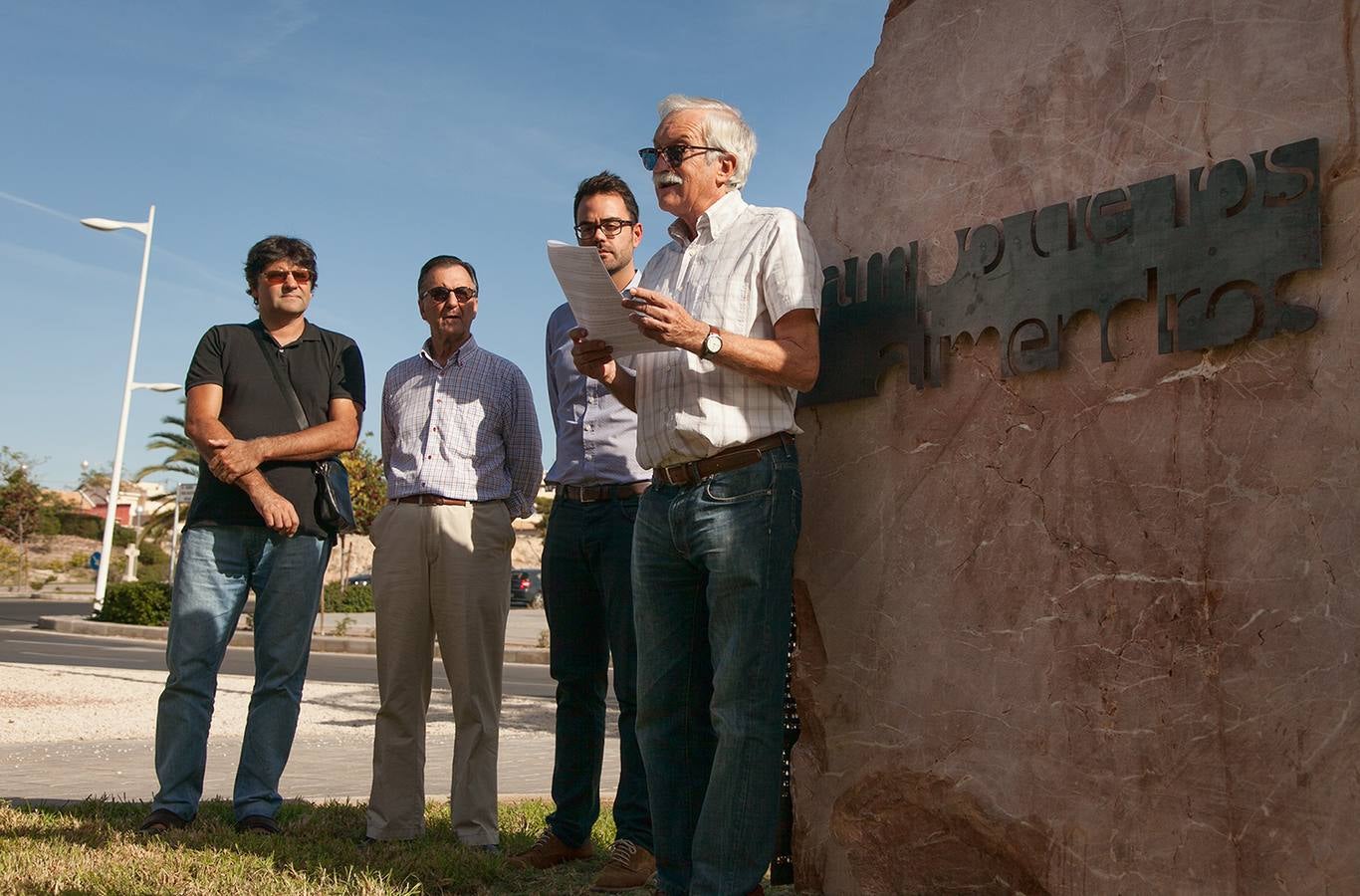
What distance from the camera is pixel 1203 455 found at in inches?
105

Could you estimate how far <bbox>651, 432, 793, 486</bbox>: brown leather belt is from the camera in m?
3.10

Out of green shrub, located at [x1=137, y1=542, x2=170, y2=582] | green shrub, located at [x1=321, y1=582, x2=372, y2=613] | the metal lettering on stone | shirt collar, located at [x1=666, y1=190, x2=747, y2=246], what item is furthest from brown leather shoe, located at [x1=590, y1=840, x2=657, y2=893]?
green shrub, located at [x1=137, y1=542, x2=170, y2=582]

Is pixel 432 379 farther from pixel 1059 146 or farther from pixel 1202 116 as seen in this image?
pixel 1202 116

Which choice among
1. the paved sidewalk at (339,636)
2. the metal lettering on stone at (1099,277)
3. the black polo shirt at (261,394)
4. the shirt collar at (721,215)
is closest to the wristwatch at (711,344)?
the shirt collar at (721,215)

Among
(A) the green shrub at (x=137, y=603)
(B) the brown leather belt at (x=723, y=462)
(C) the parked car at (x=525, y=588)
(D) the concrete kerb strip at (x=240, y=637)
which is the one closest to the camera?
(B) the brown leather belt at (x=723, y=462)

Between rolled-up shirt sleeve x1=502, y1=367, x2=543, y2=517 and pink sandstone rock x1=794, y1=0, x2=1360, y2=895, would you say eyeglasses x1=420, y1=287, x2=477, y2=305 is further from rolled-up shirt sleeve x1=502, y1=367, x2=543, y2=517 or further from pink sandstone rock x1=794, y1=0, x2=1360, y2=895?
pink sandstone rock x1=794, y1=0, x2=1360, y2=895

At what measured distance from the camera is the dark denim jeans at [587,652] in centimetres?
395

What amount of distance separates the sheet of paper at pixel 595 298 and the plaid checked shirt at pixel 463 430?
133 cm

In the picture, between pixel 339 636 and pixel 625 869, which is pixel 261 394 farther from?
pixel 339 636

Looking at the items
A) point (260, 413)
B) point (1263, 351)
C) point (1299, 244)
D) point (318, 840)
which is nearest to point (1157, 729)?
point (1263, 351)

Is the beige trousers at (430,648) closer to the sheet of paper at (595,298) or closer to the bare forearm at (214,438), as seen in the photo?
the bare forearm at (214,438)

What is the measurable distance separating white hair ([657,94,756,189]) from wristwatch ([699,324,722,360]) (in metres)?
0.62

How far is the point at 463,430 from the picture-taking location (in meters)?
4.37

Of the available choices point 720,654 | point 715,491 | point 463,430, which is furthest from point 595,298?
point 463,430
